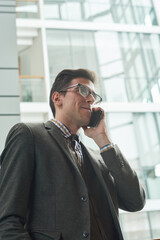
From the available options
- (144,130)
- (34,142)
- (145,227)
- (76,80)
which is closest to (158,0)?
(144,130)

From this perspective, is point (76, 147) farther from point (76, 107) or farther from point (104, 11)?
point (104, 11)

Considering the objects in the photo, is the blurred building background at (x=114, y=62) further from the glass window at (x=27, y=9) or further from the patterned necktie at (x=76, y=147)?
the patterned necktie at (x=76, y=147)

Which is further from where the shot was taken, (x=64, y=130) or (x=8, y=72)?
(x=8, y=72)

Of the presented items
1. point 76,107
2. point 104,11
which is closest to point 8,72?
point 76,107

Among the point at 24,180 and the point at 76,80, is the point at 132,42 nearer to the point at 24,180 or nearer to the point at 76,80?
the point at 76,80

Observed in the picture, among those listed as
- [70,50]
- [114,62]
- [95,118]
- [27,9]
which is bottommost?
[95,118]

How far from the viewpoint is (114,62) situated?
626cm

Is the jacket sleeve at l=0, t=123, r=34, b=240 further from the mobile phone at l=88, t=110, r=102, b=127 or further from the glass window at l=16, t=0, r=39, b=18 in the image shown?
the glass window at l=16, t=0, r=39, b=18

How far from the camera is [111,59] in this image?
629cm

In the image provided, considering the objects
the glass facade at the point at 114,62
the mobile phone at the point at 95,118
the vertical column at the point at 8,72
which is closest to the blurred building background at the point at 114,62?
the glass facade at the point at 114,62

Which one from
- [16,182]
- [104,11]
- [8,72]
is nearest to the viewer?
[16,182]

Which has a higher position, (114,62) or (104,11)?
(104,11)

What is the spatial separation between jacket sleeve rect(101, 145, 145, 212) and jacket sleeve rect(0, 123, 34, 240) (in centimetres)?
38

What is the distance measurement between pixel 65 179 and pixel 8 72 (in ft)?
3.38
